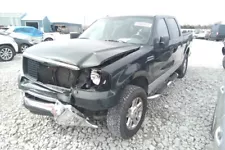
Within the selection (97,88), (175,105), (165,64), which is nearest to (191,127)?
(175,105)

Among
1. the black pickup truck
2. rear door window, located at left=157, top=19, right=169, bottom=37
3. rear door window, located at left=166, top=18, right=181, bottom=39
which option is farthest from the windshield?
rear door window, located at left=166, top=18, right=181, bottom=39

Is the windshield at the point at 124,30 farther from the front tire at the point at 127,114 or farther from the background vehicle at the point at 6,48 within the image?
the background vehicle at the point at 6,48

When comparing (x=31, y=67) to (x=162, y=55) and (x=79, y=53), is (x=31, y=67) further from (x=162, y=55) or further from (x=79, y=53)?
(x=162, y=55)

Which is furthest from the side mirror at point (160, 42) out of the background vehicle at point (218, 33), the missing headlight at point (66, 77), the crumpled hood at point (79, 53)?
the background vehicle at point (218, 33)

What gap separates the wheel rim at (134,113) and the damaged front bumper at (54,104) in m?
0.53

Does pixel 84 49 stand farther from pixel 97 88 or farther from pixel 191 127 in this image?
pixel 191 127

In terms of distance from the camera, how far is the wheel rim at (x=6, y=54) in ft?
26.8

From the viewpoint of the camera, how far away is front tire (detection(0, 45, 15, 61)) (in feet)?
26.7

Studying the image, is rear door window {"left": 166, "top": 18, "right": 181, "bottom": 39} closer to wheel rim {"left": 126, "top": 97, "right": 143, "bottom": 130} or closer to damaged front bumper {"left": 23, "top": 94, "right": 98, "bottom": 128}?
wheel rim {"left": 126, "top": 97, "right": 143, "bottom": 130}

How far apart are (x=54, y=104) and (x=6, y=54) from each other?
7142 millimetres

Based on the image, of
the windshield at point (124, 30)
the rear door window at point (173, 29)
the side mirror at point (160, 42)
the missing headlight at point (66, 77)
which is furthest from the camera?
the rear door window at point (173, 29)

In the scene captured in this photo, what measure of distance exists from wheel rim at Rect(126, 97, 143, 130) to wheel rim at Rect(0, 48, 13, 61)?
7.50m

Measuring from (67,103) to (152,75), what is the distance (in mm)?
1582

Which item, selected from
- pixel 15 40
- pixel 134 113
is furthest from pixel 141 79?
pixel 15 40
